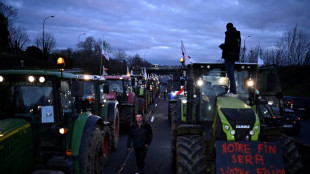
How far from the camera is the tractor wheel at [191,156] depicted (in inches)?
174

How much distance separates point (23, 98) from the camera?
4.40 metres

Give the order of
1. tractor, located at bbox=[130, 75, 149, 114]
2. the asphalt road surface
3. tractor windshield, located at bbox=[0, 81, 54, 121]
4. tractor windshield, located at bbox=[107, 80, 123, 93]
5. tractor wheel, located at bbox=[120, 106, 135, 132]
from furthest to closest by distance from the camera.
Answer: tractor, located at bbox=[130, 75, 149, 114] → tractor windshield, located at bbox=[107, 80, 123, 93] → tractor wheel, located at bbox=[120, 106, 135, 132] → the asphalt road surface → tractor windshield, located at bbox=[0, 81, 54, 121]

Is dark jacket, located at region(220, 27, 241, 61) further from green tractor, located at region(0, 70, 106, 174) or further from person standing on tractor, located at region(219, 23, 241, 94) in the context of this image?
green tractor, located at region(0, 70, 106, 174)

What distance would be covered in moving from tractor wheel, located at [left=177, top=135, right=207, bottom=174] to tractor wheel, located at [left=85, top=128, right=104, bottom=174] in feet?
5.82

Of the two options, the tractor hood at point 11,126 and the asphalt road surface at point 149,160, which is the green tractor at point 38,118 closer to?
the tractor hood at point 11,126

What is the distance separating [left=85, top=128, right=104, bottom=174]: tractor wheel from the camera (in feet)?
16.6

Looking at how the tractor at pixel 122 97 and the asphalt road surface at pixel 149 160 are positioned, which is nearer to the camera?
the asphalt road surface at pixel 149 160

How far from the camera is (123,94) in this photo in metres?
11.2

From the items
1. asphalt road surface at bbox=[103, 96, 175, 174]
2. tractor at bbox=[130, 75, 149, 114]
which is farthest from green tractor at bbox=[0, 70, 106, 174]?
tractor at bbox=[130, 75, 149, 114]

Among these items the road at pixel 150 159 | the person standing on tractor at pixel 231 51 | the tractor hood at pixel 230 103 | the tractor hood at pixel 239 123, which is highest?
the person standing on tractor at pixel 231 51

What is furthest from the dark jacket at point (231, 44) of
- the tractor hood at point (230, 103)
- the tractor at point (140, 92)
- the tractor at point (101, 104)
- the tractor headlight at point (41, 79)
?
the tractor at point (140, 92)

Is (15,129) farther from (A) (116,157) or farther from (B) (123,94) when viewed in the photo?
(B) (123,94)

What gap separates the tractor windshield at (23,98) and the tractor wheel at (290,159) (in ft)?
13.9

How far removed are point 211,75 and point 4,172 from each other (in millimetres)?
4483
